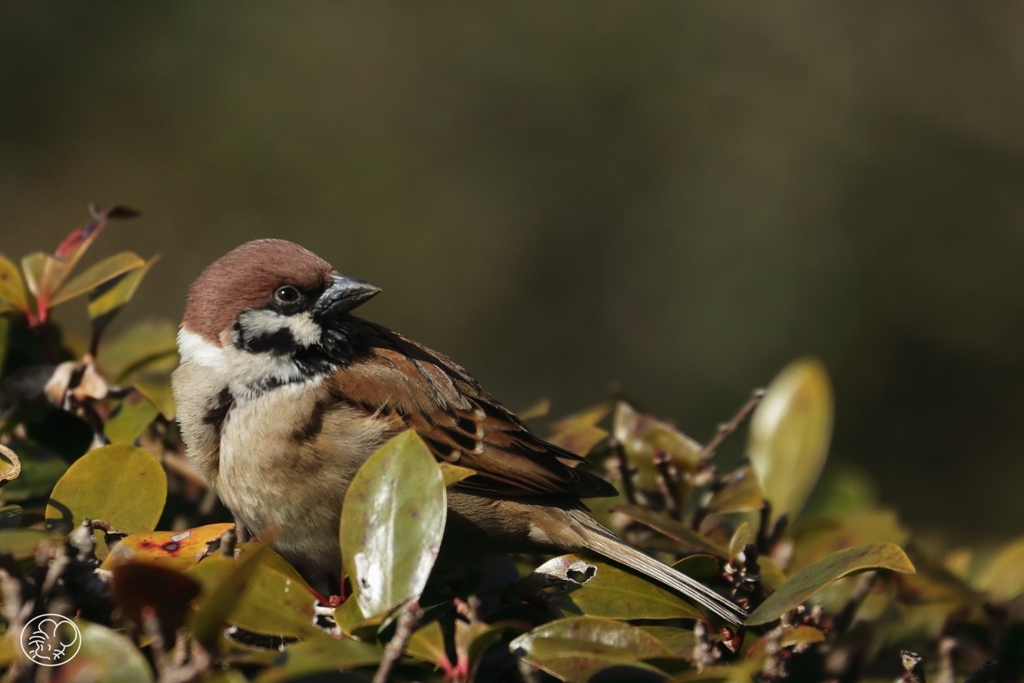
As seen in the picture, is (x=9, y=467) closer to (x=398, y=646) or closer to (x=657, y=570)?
(x=398, y=646)

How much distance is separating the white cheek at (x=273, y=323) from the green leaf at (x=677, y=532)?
754 mm

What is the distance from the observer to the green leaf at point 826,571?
4.51ft

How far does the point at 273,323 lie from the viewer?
208cm

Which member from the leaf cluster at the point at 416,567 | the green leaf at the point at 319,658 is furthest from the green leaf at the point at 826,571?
the green leaf at the point at 319,658

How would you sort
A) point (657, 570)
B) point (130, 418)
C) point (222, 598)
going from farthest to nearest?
point (130, 418) → point (657, 570) → point (222, 598)

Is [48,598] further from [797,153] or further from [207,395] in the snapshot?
[797,153]

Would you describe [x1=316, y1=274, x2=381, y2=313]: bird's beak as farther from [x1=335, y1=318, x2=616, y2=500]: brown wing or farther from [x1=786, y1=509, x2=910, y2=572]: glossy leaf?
[x1=786, y1=509, x2=910, y2=572]: glossy leaf

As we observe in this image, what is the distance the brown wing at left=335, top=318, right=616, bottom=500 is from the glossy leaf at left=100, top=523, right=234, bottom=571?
632 mm

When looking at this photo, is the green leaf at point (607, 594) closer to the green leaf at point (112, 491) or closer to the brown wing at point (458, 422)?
the brown wing at point (458, 422)

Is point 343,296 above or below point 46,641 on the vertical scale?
above

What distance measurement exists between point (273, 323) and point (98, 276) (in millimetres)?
359

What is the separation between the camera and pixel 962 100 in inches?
232

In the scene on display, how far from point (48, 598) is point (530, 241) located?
5.50m

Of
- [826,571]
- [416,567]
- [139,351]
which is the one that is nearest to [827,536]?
[826,571]
